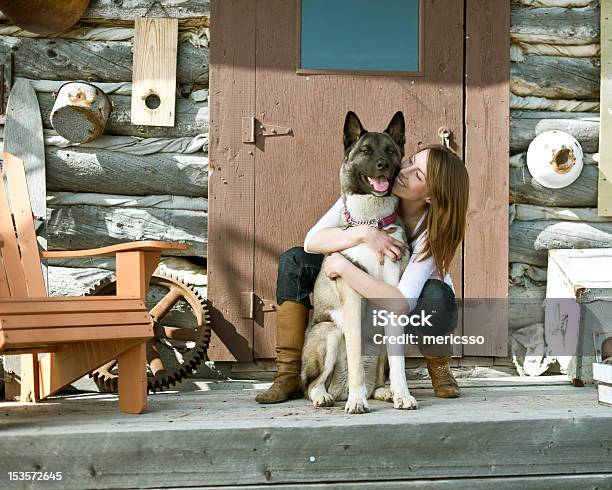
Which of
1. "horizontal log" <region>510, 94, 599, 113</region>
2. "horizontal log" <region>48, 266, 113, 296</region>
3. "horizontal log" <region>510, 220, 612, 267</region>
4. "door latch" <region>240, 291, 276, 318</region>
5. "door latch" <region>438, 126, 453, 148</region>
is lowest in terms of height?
"door latch" <region>240, 291, 276, 318</region>

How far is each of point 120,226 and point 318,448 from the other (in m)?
1.94

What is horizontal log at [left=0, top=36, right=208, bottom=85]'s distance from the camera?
13.4 feet

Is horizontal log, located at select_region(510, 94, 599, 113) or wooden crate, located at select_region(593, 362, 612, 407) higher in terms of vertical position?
horizontal log, located at select_region(510, 94, 599, 113)

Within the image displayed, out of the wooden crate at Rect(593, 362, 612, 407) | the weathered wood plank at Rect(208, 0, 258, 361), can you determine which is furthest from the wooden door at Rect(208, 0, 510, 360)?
the wooden crate at Rect(593, 362, 612, 407)

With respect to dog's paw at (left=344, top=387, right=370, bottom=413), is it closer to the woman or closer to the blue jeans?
the woman

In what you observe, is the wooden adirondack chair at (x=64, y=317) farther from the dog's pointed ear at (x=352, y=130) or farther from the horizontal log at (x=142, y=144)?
the dog's pointed ear at (x=352, y=130)

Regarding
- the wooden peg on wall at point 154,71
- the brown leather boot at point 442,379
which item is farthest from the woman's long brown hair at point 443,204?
the wooden peg on wall at point 154,71

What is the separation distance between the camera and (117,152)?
4.12 m

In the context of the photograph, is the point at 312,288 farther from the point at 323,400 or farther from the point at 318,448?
the point at 318,448

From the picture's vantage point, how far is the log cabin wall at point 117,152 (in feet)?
13.4

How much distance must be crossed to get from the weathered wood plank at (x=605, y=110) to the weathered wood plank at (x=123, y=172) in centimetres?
224

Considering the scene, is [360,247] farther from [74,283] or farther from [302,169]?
[74,283]

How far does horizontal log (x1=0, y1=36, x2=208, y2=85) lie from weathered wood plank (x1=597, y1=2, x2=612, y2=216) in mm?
2250

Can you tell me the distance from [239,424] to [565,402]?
1.49 metres
